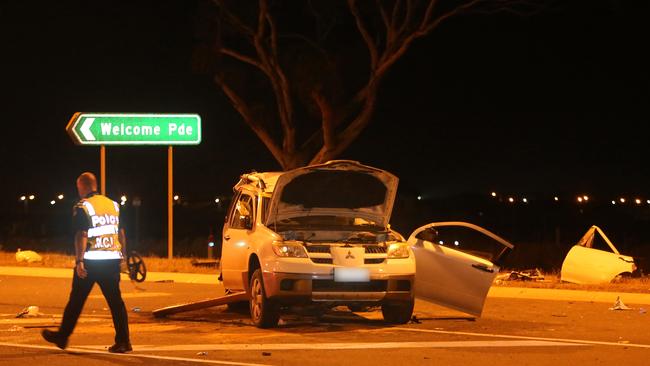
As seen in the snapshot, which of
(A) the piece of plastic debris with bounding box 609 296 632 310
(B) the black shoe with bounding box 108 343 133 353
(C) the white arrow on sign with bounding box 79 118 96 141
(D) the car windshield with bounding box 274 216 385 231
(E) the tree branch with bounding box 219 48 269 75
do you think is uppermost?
(E) the tree branch with bounding box 219 48 269 75

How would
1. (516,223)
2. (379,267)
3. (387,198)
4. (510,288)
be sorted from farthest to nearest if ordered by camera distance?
(516,223), (510,288), (387,198), (379,267)

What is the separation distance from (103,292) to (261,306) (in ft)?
8.29

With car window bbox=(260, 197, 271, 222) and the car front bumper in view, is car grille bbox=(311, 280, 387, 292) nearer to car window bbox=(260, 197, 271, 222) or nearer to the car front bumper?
the car front bumper

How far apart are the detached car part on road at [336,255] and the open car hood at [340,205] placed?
0.01 meters

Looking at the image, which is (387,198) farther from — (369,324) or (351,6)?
(351,6)

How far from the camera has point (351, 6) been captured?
82.5 ft

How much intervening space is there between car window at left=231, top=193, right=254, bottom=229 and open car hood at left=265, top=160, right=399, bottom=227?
1.26 ft

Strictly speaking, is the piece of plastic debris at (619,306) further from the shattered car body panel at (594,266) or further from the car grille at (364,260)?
the car grille at (364,260)

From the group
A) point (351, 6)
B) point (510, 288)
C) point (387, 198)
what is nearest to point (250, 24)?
point (351, 6)

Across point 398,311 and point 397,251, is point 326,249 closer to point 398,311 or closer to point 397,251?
point 397,251

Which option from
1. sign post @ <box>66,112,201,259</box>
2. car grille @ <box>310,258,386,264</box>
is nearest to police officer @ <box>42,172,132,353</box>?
car grille @ <box>310,258,386,264</box>

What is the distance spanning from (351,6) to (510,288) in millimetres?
10476

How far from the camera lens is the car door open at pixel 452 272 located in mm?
12133

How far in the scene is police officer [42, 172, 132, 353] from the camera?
9.74 metres
